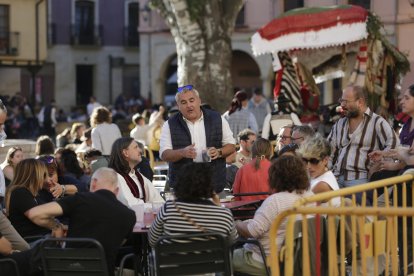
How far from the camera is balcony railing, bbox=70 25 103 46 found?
5100cm

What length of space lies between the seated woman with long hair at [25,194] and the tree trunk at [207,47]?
1040 cm

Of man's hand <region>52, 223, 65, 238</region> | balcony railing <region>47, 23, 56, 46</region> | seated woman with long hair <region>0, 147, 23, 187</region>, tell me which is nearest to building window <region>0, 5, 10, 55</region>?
balcony railing <region>47, 23, 56, 46</region>

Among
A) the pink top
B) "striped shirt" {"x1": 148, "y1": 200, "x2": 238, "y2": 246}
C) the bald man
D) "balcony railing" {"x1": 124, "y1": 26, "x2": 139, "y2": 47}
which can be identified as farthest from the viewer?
"balcony railing" {"x1": 124, "y1": 26, "x2": 139, "y2": 47}

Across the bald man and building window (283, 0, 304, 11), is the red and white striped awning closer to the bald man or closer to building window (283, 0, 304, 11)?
the bald man

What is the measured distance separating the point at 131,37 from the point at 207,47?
32.9 meters

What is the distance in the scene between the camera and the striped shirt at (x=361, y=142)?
9.79 m

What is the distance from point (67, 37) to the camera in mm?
51000

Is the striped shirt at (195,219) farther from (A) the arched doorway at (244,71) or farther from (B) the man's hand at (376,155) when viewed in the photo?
(A) the arched doorway at (244,71)

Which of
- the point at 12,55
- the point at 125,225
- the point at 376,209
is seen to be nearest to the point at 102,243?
the point at 125,225

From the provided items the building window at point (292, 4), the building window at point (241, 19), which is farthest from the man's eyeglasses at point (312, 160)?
the building window at point (241, 19)

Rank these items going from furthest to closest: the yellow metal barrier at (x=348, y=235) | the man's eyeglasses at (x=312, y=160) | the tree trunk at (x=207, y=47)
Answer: the tree trunk at (x=207, y=47) → the man's eyeglasses at (x=312, y=160) → the yellow metal barrier at (x=348, y=235)

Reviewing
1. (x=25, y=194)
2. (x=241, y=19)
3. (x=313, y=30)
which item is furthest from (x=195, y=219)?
(x=241, y=19)

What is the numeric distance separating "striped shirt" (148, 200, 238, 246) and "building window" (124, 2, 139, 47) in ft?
147

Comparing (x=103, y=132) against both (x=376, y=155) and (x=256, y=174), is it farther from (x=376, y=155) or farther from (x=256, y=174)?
(x=376, y=155)
